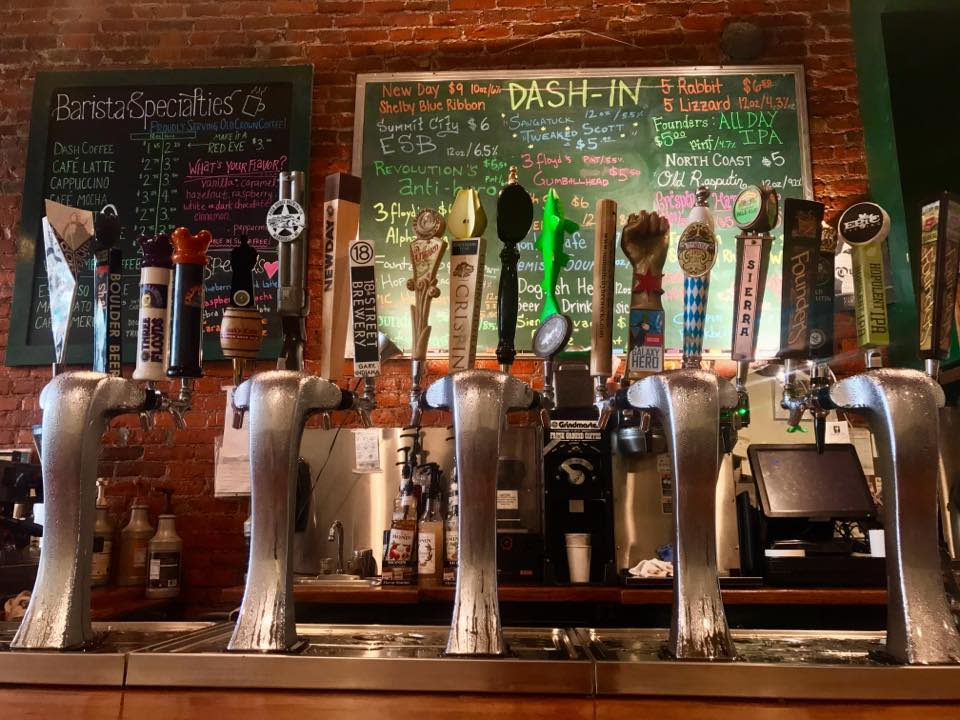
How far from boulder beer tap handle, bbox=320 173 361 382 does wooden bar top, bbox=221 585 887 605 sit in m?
1.47

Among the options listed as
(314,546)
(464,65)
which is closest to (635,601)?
(314,546)

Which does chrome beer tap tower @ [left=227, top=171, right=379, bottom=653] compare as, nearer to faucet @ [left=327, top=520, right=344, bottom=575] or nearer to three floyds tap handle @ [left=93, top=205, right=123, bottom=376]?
three floyds tap handle @ [left=93, top=205, right=123, bottom=376]

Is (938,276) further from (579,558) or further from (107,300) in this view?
(579,558)

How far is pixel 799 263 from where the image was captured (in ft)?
3.14

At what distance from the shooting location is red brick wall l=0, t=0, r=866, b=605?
3.21m

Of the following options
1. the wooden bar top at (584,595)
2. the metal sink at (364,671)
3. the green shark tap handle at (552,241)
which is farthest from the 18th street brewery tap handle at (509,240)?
the wooden bar top at (584,595)

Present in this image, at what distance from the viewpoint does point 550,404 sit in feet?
3.30

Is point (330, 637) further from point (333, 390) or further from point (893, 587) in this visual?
point (893, 587)

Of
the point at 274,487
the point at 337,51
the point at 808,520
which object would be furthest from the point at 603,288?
the point at 337,51

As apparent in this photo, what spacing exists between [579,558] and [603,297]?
68.6 inches

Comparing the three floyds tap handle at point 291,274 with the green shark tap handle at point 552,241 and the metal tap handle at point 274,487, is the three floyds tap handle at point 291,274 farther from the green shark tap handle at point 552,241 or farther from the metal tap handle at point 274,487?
the green shark tap handle at point 552,241

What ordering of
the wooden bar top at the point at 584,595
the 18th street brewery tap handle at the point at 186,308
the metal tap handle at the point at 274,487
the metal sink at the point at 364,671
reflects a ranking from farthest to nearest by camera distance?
the wooden bar top at the point at 584,595
the 18th street brewery tap handle at the point at 186,308
the metal tap handle at the point at 274,487
the metal sink at the point at 364,671

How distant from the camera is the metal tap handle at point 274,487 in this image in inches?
34.2

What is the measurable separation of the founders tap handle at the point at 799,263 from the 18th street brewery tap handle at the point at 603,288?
0.21 metres
